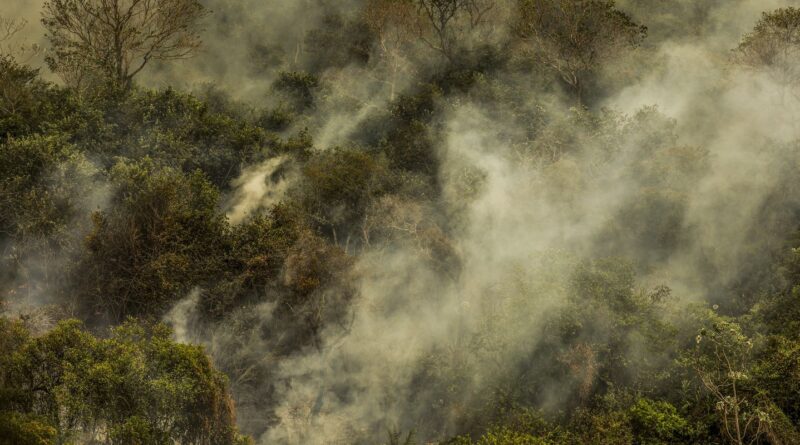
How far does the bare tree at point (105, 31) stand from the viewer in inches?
A: 1401

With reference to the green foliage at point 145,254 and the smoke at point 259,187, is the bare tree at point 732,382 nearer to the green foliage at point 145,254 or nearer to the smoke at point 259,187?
the green foliage at point 145,254

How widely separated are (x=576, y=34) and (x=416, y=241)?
12.5 meters

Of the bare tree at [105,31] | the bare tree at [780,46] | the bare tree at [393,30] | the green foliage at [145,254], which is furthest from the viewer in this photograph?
the bare tree at [393,30]

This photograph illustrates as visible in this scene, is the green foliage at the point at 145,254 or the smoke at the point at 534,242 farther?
the smoke at the point at 534,242

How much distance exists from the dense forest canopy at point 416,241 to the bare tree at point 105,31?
0.53ft

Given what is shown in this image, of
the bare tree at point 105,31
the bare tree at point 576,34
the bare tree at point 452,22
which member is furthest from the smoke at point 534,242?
the bare tree at point 105,31

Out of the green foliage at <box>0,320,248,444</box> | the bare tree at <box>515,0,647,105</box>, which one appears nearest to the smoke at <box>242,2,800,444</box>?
the bare tree at <box>515,0,647,105</box>

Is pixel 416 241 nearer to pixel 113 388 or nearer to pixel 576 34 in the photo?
pixel 576 34

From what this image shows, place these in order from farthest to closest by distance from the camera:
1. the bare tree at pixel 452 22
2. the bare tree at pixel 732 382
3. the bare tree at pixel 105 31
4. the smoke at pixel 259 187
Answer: the bare tree at pixel 452 22, the bare tree at pixel 105 31, the smoke at pixel 259 187, the bare tree at pixel 732 382

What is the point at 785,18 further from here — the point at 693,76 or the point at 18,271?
the point at 18,271

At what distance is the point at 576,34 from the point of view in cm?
3569

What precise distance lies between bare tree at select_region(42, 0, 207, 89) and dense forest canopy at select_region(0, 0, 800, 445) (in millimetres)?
160

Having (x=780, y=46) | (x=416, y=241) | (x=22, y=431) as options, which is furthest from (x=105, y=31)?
(x=780, y=46)

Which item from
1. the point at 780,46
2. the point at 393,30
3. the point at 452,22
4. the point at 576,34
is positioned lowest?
the point at 780,46
